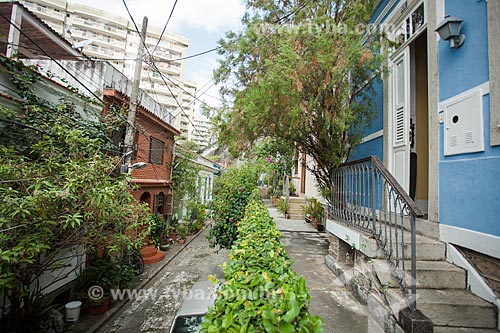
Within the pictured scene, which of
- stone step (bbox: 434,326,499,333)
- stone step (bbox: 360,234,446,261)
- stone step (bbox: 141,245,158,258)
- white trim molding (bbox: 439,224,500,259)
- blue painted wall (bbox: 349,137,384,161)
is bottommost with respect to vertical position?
stone step (bbox: 141,245,158,258)

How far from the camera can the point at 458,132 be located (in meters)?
3.00

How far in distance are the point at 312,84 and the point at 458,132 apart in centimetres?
223

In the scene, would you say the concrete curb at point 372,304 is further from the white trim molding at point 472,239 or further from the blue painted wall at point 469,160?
the blue painted wall at point 469,160

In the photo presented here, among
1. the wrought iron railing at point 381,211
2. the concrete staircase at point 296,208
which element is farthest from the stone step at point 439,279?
the concrete staircase at point 296,208

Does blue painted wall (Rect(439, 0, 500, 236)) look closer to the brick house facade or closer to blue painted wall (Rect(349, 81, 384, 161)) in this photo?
blue painted wall (Rect(349, 81, 384, 161))

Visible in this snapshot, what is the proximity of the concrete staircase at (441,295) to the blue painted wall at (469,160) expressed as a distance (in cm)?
55

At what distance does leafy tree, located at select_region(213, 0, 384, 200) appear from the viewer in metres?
3.83

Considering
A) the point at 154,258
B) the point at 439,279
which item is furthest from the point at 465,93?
the point at 154,258

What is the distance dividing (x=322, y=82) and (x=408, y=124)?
1.92 m

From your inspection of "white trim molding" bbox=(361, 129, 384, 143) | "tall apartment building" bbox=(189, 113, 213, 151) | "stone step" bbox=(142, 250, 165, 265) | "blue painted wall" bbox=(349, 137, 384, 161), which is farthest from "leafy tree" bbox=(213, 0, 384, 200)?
"stone step" bbox=(142, 250, 165, 265)

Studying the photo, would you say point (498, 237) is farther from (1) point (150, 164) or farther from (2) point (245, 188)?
(1) point (150, 164)

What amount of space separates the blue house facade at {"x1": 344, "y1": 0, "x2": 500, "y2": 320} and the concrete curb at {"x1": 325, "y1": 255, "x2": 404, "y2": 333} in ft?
3.44

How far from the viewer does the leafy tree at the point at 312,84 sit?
383 cm

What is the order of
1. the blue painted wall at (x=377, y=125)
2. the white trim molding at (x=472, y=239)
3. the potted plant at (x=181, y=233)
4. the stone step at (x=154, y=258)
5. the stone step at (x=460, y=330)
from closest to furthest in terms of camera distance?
the stone step at (x=460, y=330)
the white trim molding at (x=472, y=239)
the blue painted wall at (x=377, y=125)
the stone step at (x=154, y=258)
the potted plant at (x=181, y=233)
